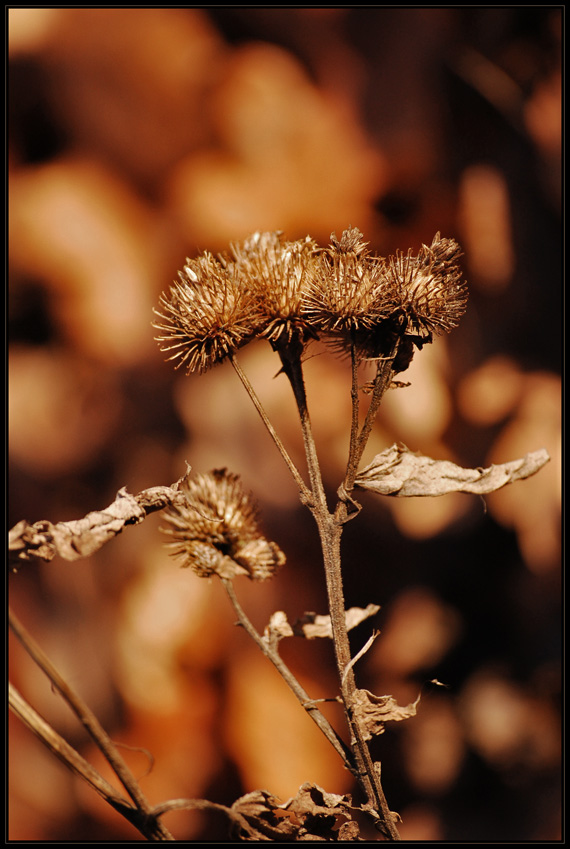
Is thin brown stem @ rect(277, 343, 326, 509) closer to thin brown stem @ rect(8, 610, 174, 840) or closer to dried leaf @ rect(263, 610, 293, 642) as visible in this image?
dried leaf @ rect(263, 610, 293, 642)

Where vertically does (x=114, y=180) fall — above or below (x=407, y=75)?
below

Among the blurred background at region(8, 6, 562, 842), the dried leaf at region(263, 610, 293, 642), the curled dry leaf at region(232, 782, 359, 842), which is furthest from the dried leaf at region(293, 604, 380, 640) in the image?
the blurred background at region(8, 6, 562, 842)

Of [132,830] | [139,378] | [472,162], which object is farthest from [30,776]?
[472,162]

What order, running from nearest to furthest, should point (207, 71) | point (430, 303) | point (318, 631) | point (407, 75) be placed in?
point (430, 303) < point (318, 631) < point (207, 71) < point (407, 75)

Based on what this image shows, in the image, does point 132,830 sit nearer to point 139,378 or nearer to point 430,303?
point 139,378

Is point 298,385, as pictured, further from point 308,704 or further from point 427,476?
point 308,704

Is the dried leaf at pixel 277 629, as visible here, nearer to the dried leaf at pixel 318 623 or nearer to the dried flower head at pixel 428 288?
the dried leaf at pixel 318 623
